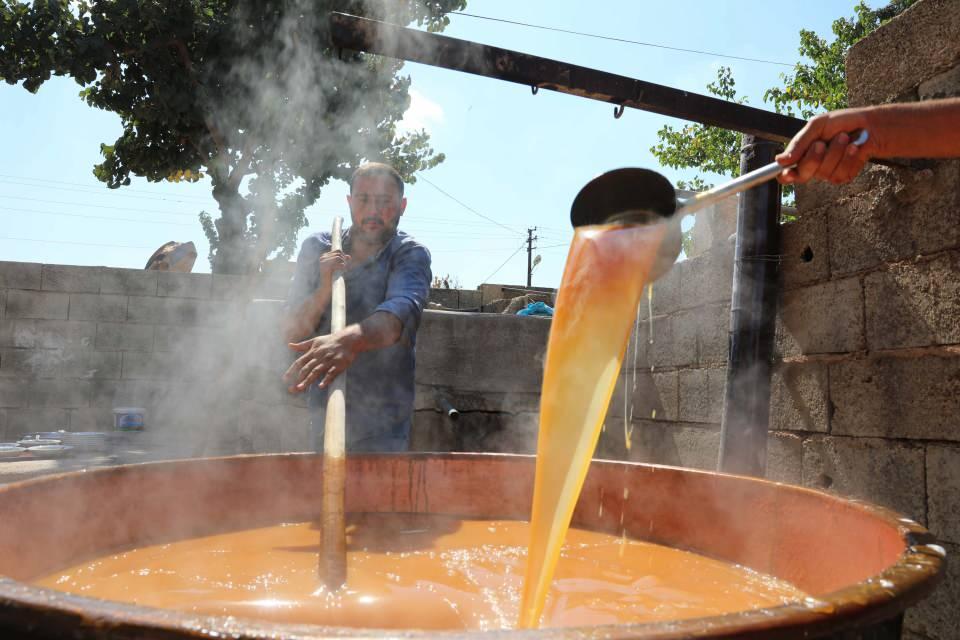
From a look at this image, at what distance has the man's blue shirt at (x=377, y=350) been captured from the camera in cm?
301

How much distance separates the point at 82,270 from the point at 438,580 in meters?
6.41

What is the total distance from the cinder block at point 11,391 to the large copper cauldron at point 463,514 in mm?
6036

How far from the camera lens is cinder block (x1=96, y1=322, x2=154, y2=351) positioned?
666cm

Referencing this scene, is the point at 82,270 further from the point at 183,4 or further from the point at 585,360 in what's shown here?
the point at 183,4

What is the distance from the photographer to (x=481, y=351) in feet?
16.8

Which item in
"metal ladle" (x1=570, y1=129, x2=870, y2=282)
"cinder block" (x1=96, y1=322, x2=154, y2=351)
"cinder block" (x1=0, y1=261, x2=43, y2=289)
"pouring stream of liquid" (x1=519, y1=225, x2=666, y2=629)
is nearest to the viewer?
"pouring stream of liquid" (x1=519, y1=225, x2=666, y2=629)

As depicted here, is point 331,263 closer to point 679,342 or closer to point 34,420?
point 679,342

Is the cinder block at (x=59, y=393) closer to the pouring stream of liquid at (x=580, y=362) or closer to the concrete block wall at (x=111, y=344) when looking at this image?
the concrete block wall at (x=111, y=344)

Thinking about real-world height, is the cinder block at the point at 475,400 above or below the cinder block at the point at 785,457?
above

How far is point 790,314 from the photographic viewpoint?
289 cm

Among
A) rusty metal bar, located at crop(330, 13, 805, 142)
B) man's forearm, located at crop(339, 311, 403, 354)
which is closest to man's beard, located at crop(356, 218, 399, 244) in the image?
man's forearm, located at crop(339, 311, 403, 354)

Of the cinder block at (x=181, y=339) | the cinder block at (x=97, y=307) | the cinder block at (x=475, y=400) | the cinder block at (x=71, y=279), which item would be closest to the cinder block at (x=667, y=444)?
the cinder block at (x=475, y=400)

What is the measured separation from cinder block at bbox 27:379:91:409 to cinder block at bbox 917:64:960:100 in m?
7.25

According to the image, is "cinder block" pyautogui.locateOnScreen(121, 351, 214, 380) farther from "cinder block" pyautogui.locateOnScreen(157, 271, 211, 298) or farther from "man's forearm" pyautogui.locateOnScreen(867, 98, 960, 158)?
"man's forearm" pyautogui.locateOnScreen(867, 98, 960, 158)
